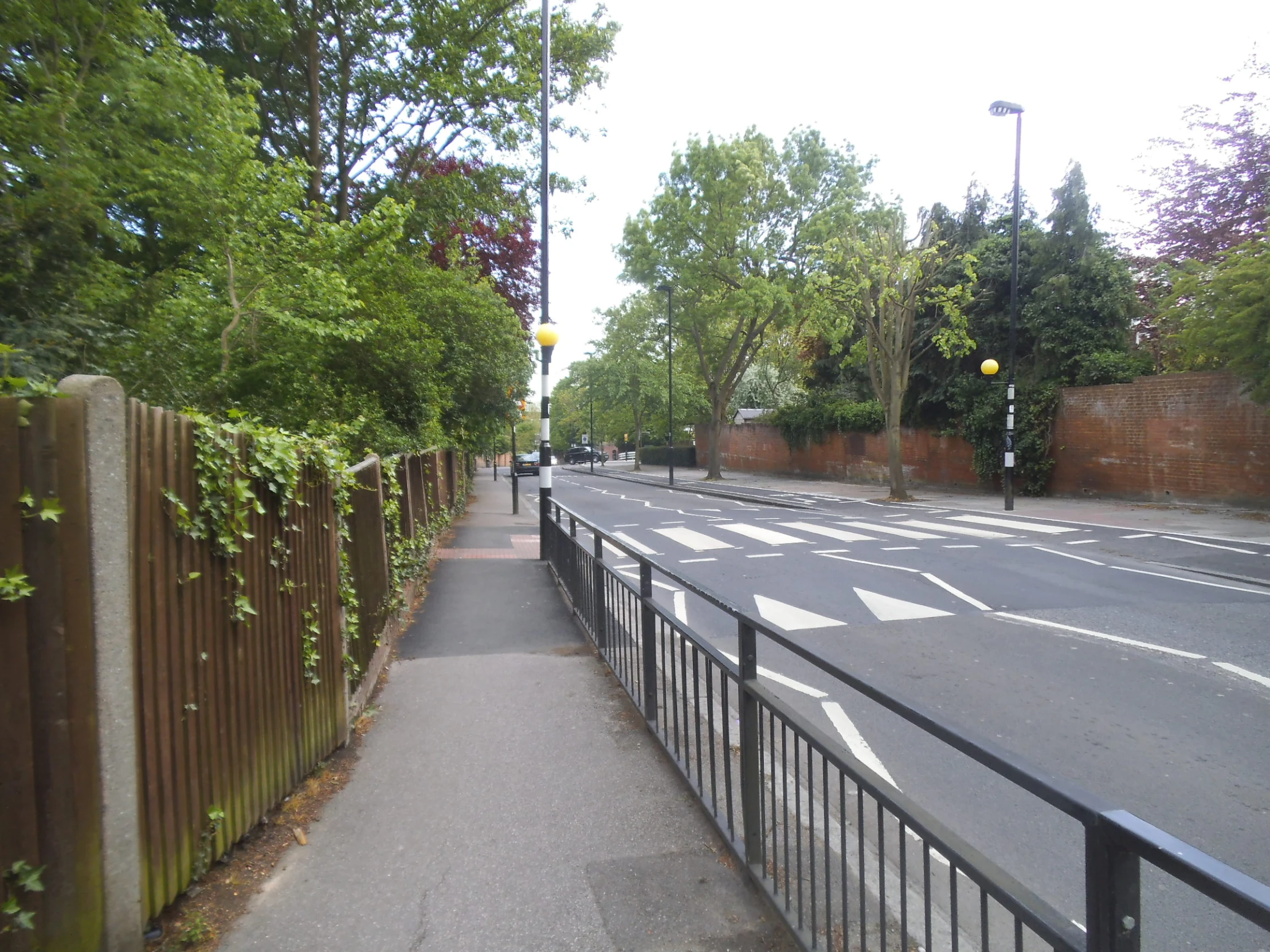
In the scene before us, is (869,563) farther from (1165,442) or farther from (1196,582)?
(1165,442)

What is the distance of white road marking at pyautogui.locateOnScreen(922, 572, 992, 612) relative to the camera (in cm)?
815

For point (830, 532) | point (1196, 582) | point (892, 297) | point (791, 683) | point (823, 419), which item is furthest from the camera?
point (823, 419)

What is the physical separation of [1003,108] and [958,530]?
32.6 feet

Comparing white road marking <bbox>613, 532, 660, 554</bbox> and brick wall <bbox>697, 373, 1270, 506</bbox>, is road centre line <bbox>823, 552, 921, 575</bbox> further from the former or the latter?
brick wall <bbox>697, 373, 1270, 506</bbox>

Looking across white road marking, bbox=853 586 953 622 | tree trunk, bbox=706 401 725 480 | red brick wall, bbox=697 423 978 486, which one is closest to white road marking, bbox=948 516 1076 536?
white road marking, bbox=853 586 953 622

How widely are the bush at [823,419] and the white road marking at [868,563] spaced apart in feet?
57.3

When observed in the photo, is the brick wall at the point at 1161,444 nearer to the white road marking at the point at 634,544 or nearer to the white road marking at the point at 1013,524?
the white road marking at the point at 1013,524

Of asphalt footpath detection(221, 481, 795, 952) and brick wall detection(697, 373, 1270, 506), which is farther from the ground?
brick wall detection(697, 373, 1270, 506)

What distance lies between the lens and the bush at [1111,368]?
66.8 ft

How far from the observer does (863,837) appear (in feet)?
7.20

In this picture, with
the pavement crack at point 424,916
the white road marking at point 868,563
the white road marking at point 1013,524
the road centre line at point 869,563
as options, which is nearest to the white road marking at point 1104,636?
the road centre line at point 869,563

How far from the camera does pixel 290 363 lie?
809cm

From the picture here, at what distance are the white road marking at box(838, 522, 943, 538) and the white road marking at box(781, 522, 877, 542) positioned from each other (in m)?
0.54

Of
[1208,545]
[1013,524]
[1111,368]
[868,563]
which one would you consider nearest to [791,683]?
[868,563]
